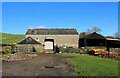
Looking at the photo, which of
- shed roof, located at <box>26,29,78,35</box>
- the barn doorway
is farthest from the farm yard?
shed roof, located at <box>26,29,78,35</box>

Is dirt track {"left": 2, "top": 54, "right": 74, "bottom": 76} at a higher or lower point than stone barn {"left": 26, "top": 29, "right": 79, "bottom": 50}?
lower

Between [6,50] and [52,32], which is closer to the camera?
[6,50]

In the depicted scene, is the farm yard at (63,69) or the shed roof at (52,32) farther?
the shed roof at (52,32)

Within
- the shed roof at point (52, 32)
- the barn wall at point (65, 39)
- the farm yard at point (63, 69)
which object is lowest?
the farm yard at point (63, 69)

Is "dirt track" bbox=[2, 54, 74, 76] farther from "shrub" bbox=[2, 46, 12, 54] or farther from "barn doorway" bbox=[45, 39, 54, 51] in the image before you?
"barn doorway" bbox=[45, 39, 54, 51]

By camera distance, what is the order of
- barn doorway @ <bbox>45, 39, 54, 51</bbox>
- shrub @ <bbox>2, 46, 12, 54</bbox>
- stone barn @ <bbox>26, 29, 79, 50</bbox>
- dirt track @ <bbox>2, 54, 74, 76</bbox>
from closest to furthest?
dirt track @ <bbox>2, 54, 74, 76</bbox> < shrub @ <bbox>2, 46, 12, 54</bbox> < stone barn @ <bbox>26, 29, 79, 50</bbox> < barn doorway @ <bbox>45, 39, 54, 51</bbox>

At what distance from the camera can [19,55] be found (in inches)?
559

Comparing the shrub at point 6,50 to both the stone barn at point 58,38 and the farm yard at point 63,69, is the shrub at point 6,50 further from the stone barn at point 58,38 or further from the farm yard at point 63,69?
the stone barn at point 58,38

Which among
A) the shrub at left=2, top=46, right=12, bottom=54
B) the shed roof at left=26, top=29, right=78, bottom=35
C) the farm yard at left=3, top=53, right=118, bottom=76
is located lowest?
the farm yard at left=3, top=53, right=118, bottom=76

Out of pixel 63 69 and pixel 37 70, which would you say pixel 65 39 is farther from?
pixel 37 70

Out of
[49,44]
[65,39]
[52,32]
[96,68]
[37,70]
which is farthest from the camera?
[52,32]

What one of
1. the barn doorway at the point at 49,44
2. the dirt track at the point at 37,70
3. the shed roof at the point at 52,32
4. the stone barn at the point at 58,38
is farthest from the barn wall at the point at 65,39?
the dirt track at the point at 37,70

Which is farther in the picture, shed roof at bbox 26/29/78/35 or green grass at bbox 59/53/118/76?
shed roof at bbox 26/29/78/35

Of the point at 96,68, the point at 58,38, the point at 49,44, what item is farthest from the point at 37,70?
the point at 49,44
